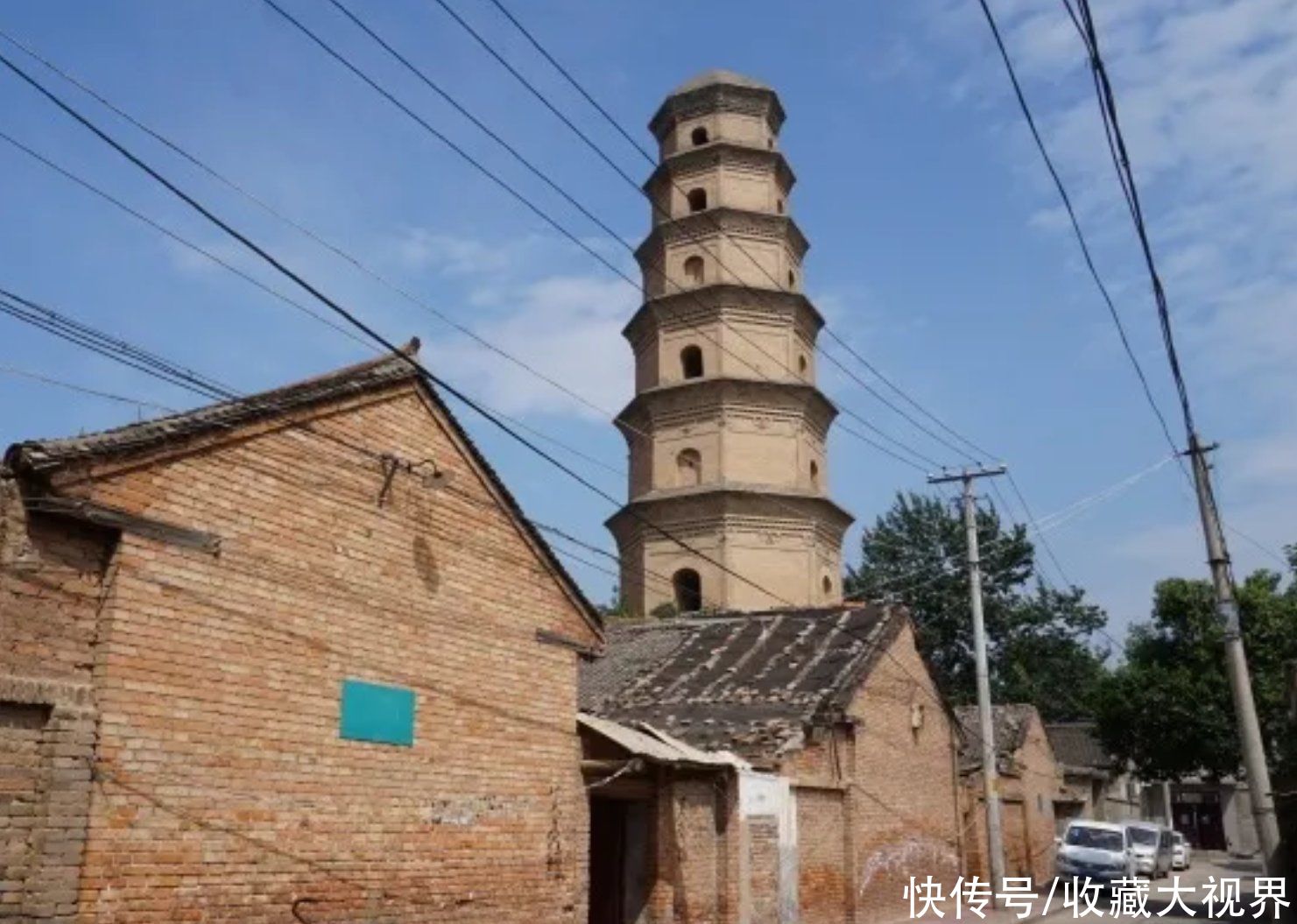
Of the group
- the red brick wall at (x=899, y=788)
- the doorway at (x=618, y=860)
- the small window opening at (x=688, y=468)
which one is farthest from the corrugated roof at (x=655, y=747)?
the small window opening at (x=688, y=468)

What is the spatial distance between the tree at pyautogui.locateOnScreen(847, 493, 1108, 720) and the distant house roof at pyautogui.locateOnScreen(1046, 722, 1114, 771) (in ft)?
3.45

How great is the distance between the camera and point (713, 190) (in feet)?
106

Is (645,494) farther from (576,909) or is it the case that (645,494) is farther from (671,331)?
(576,909)

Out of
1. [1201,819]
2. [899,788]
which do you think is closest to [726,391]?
[899,788]

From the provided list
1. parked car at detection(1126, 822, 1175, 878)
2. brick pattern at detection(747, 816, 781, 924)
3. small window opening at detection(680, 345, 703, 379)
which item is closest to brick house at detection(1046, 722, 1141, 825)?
parked car at detection(1126, 822, 1175, 878)

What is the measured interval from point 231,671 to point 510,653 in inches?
143

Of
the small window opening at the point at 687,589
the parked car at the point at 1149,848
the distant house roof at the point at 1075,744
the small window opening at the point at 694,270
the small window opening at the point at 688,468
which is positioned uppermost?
the small window opening at the point at 694,270

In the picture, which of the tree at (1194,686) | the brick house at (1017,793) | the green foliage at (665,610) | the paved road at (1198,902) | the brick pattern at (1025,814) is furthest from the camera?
the tree at (1194,686)

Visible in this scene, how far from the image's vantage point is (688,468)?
98.5 ft

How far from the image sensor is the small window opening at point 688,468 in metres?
29.8

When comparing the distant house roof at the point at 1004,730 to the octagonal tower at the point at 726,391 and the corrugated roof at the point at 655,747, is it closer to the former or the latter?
the octagonal tower at the point at 726,391

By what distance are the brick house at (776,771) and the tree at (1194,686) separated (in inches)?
888

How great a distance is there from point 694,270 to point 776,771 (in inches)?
675

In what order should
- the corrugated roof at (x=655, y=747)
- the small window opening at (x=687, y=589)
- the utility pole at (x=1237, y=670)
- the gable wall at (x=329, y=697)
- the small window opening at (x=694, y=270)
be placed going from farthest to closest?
the small window opening at (x=694, y=270) → the small window opening at (x=687, y=589) → the utility pole at (x=1237, y=670) → the corrugated roof at (x=655, y=747) → the gable wall at (x=329, y=697)
